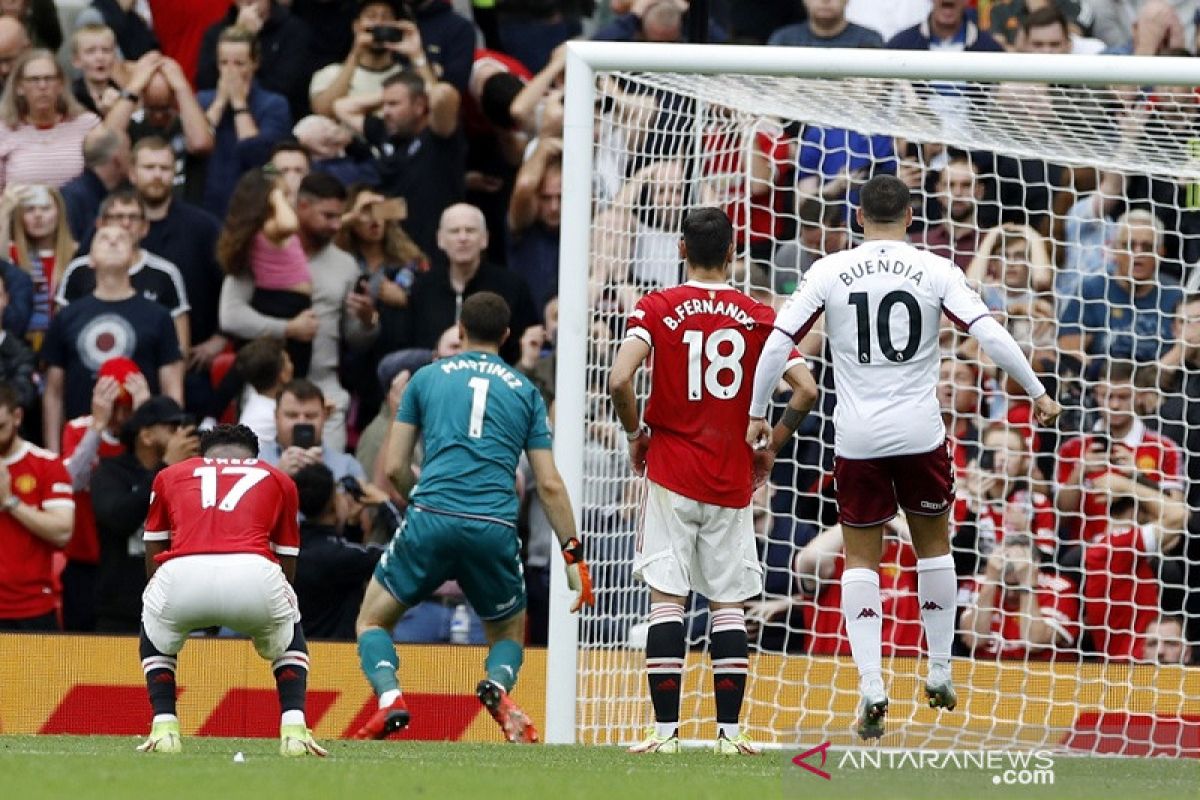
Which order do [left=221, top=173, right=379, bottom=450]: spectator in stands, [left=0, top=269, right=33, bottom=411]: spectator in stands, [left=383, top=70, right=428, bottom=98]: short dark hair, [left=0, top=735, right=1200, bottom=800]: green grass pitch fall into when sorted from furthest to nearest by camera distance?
[left=383, top=70, right=428, bottom=98]: short dark hair
[left=221, top=173, right=379, bottom=450]: spectator in stands
[left=0, top=269, right=33, bottom=411]: spectator in stands
[left=0, top=735, right=1200, bottom=800]: green grass pitch

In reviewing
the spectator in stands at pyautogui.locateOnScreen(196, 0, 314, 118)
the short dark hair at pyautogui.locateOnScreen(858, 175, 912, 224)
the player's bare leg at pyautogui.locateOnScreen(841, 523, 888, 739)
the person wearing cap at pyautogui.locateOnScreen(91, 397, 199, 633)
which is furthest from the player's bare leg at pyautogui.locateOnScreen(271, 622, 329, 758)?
the spectator in stands at pyautogui.locateOnScreen(196, 0, 314, 118)

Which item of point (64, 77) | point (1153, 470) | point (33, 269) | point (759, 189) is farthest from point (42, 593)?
point (1153, 470)

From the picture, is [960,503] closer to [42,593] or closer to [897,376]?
[897,376]

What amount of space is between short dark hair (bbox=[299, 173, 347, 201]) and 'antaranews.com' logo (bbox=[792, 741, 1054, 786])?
5.86 meters

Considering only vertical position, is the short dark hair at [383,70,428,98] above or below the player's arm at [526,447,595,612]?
above

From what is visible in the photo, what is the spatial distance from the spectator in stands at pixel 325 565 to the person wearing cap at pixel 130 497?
2.59 feet

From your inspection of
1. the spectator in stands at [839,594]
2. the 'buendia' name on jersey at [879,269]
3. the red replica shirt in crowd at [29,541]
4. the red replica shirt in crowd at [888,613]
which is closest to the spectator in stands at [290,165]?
the red replica shirt in crowd at [29,541]

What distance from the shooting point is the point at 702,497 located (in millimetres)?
9078

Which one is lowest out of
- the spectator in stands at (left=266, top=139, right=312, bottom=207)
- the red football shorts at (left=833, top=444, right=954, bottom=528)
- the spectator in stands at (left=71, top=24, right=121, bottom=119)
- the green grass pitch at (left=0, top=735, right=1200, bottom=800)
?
the green grass pitch at (left=0, top=735, right=1200, bottom=800)

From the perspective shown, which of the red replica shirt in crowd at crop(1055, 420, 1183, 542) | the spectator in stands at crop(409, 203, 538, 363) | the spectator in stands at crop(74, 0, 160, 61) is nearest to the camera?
the red replica shirt in crowd at crop(1055, 420, 1183, 542)

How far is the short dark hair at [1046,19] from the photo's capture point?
14.1 meters

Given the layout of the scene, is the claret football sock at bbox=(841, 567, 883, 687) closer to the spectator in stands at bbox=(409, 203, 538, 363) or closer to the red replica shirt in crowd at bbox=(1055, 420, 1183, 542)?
the red replica shirt in crowd at bbox=(1055, 420, 1183, 542)

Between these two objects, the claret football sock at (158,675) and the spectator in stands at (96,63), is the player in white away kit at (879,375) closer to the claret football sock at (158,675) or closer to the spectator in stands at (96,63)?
the claret football sock at (158,675)

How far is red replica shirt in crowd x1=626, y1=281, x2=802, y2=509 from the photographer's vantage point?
904cm
